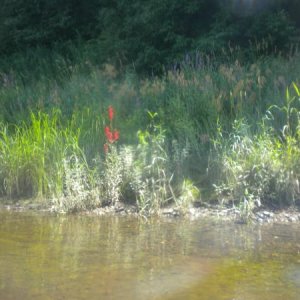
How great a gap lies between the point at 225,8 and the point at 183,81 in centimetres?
349

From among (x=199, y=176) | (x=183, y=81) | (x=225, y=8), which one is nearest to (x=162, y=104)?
(x=183, y=81)

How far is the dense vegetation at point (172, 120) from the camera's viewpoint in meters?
8.76

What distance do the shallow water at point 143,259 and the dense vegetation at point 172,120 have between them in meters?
0.61

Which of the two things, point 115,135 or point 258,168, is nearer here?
point 258,168

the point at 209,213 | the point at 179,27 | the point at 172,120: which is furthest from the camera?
the point at 179,27

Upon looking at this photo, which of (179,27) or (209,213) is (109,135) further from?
(179,27)

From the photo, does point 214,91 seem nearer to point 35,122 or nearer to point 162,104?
point 162,104

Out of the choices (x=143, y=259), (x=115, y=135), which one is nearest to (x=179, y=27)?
(x=115, y=135)

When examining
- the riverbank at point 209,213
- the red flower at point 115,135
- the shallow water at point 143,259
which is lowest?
the riverbank at point 209,213

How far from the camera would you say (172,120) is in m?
10.0

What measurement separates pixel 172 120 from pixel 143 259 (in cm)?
359

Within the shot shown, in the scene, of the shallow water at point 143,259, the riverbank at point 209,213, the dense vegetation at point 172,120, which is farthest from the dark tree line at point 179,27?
the shallow water at point 143,259

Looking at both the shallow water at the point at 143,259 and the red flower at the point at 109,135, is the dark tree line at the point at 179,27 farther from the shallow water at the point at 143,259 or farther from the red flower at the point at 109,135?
the shallow water at the point at 143,259

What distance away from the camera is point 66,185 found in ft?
29.0
